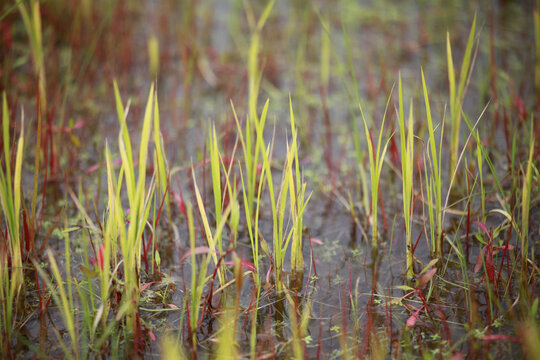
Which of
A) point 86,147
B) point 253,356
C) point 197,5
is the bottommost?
point 253,356

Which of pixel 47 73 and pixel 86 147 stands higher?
pixel 47 73

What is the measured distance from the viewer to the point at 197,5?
140 inches

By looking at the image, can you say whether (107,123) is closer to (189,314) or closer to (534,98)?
(189,314)

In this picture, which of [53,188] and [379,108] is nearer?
[53,188]

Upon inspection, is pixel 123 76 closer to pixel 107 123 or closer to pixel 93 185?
pixel 107 123

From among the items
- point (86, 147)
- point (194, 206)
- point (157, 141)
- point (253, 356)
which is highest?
point (157, 141)

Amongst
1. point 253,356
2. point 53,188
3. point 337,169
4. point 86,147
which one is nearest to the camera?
point 253,356

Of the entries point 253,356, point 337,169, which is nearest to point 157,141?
point 253,356

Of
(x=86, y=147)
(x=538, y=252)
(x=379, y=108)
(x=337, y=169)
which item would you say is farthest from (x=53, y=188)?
(x=538, y=252)

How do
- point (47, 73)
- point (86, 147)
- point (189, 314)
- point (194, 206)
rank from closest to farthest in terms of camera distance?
point (189, 314), point (194, 206), point (86, 147), point (47, 73)

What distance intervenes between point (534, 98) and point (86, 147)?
220cm

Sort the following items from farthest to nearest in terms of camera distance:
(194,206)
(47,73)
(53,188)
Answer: (47,73), (53,188), (194,206)

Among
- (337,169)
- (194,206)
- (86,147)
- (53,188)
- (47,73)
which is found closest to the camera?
(194,206)

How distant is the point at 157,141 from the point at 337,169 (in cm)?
93
